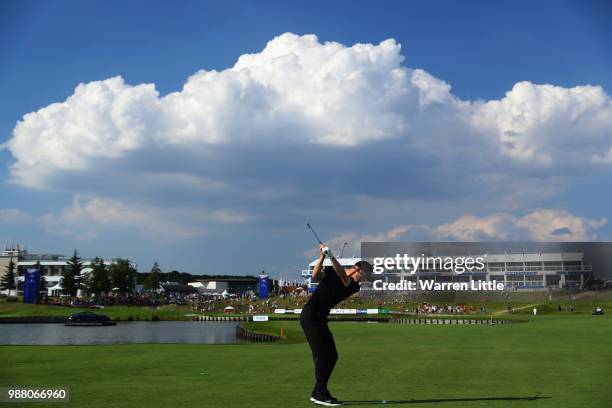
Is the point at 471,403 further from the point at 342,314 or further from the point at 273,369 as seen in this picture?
the point at 342,314

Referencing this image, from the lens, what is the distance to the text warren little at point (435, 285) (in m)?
148

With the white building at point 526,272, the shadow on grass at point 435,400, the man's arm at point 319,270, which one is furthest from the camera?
the white building at point 526,272

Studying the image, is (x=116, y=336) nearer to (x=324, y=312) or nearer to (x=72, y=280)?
(x=324, y=312)

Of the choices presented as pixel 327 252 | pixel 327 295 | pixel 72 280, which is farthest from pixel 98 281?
pixel 327 252

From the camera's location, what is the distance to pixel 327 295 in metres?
13.0

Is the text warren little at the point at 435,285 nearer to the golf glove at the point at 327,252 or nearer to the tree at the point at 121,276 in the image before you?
Answer: the tree at the point at 121,276

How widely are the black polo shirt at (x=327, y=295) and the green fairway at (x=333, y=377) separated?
188 centimetres

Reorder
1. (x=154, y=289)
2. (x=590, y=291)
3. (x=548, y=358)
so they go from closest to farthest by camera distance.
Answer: (x=548, y=358)
(x=590, y=291)
(x=154, y=289)

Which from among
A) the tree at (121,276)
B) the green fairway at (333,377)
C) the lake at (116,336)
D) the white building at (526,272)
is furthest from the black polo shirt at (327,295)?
the tree at (121,276)

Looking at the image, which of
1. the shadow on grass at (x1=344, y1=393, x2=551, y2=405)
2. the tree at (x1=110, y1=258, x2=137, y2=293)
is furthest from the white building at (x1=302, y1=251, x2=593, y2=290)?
the shadow on grass at (x1=344, y1=393, x2=551, y2=405)

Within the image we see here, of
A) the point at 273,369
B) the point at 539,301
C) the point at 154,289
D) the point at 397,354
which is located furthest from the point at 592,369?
the point at 154,289

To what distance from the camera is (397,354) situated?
25781 millimetres

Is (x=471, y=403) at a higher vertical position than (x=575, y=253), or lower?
lower

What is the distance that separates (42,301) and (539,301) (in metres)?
106
